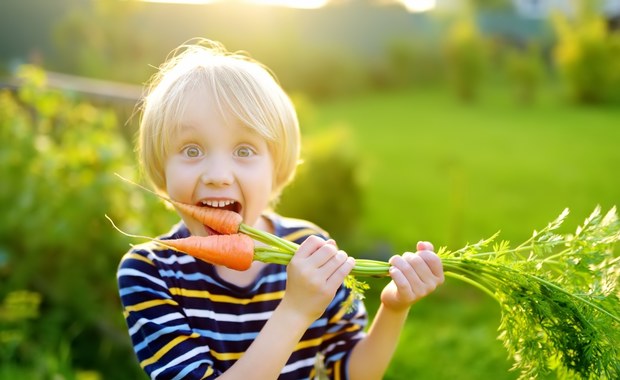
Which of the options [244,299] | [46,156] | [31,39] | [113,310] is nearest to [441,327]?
[113,310]

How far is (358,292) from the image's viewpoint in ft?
5.41

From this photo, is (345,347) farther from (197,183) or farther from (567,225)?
(567,225)

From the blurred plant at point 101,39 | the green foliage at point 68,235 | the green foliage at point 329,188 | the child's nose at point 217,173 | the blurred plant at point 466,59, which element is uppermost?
the blurred plant at point 101,39

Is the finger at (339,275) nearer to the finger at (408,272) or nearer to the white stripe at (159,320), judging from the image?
the finger at (408,272)

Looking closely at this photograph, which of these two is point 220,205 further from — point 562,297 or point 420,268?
point 562,297

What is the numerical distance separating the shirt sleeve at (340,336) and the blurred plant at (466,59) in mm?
12545

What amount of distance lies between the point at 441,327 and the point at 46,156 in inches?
94.6

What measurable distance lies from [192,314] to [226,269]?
5.9 inches

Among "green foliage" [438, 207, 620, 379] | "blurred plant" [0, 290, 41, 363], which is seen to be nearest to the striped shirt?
"green foliage" [438, 207, 620, 379]

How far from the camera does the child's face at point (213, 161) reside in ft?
5.40

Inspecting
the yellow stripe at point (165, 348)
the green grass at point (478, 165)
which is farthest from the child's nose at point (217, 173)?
the green grass at point (478, 165)

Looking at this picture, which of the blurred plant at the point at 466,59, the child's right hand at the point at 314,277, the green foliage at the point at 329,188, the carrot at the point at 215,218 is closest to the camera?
the child's right hand at the point at 314,277

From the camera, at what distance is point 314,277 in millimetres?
1539

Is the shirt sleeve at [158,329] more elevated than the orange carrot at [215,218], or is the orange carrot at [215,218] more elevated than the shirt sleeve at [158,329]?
the orange carrot at [215,218]
